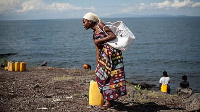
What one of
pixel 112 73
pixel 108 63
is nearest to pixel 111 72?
pixel 112 73

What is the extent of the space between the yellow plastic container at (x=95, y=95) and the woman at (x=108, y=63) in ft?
2.18

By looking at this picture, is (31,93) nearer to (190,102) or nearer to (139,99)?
(139,99)

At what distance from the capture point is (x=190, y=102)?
705 centimetres

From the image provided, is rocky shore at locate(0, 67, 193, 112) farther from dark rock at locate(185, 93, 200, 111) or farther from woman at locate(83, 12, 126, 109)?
woman at locate(83, 12, 126, 109)

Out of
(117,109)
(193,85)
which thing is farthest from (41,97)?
(193,85)

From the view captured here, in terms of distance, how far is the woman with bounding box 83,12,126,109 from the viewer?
595cm

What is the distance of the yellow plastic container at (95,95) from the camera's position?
674 cm

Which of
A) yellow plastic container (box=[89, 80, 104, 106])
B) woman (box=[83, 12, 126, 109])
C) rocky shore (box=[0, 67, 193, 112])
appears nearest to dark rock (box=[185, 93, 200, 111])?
rocky shore (box=[0, 67, 193, 112])

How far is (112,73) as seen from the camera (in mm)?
5965

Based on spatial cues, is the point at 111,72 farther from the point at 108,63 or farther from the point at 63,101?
the point at 63,101

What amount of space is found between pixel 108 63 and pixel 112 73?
252 millimetres

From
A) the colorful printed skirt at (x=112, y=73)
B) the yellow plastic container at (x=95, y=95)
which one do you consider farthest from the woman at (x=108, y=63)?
the yellow plastic container at (x=95, y=95)

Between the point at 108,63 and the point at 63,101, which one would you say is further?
the point at 63,101

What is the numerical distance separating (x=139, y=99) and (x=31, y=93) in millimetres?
3589
